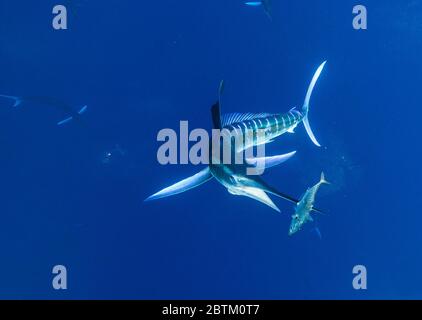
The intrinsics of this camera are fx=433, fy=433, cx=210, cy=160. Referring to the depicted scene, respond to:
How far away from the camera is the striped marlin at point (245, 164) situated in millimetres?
3040

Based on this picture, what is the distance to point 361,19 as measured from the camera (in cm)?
1105

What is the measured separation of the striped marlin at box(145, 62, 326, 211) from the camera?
304 centimetres

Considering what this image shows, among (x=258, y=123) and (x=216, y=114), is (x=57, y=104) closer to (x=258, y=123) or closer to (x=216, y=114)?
(x=258, y=123)

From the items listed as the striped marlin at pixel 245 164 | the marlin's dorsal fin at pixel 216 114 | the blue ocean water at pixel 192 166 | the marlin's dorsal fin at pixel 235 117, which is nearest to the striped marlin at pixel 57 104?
the blue ocean water at pixel 192 166

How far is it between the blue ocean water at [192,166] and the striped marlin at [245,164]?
371cm

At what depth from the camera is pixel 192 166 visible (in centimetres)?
883

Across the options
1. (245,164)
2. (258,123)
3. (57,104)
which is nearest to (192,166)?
(57,104)

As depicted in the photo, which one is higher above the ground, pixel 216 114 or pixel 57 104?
pixel 57 104

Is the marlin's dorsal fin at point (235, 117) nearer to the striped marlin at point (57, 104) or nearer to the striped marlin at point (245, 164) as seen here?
the striped marlin at point (245, 164)

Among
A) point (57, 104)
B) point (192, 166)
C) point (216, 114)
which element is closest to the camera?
point (216, 114)

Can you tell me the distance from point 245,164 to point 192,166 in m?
5.51

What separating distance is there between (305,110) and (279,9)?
17.6 ft
